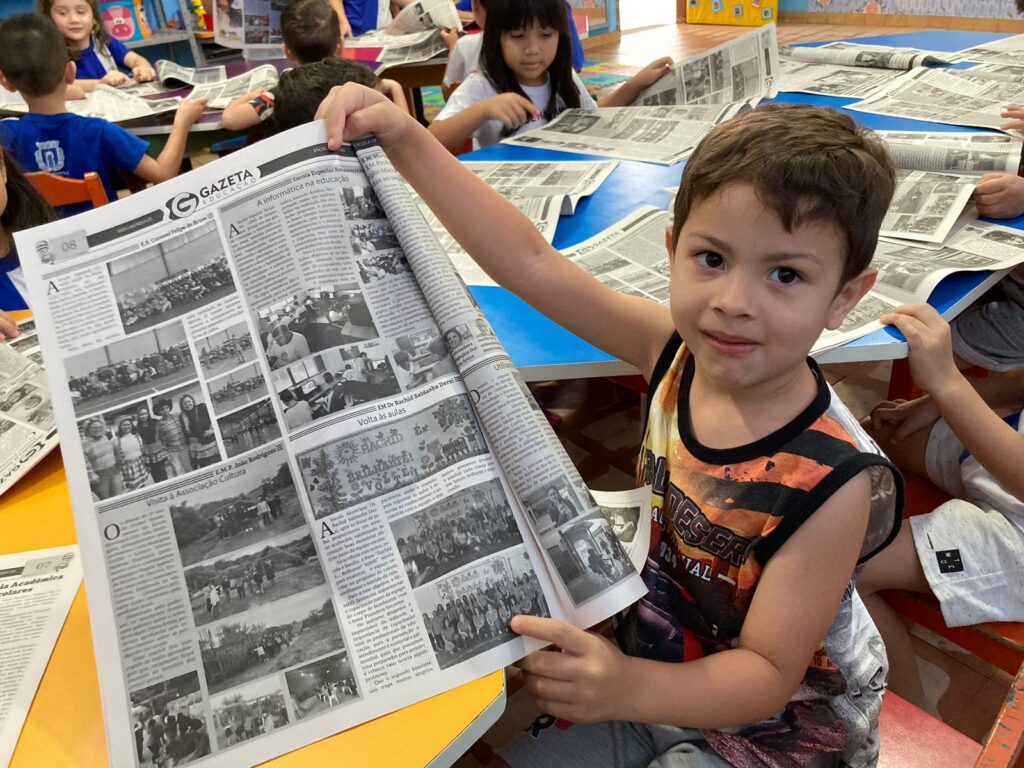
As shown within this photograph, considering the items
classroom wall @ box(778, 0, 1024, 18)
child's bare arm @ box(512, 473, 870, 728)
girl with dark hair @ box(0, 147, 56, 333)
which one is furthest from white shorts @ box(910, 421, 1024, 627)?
classroom wall @ box(778, 0, 1024, 18)

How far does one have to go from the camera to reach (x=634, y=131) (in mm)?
1646

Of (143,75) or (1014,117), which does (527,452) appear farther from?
(143,75)

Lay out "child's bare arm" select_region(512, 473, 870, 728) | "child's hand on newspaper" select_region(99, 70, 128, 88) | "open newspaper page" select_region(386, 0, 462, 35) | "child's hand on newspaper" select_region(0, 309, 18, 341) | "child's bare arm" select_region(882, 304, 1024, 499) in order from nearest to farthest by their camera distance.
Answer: "child's bare arm" select_region(512, 473, 870, 728) < "child's bare arm" select_region(882, 304, 1024, 499) < "child's hand on newspaper" select_region(0, 309, 18, 341) < "open newspaper page" select_region(386, 0, 462, 35) < "child's hand on newspaper" select_region(99, 70, 128, 88)

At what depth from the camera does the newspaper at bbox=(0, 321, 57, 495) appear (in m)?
0.73

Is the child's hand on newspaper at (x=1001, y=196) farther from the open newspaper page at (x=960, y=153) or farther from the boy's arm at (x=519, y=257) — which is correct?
the boy's arm at (x=519, y=257)

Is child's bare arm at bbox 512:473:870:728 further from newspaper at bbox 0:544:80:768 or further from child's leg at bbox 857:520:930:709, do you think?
newspaper at bbox 0:544:80:768

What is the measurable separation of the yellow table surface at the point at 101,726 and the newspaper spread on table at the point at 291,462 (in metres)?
0.01

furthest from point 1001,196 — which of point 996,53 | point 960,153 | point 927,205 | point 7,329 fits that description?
point 7,329

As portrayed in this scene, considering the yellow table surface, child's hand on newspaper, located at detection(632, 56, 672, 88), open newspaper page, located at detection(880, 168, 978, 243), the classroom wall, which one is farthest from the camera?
the classroom wall

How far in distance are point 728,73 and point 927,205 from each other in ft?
2.53

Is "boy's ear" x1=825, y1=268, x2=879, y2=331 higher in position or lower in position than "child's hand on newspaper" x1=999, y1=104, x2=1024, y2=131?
higher

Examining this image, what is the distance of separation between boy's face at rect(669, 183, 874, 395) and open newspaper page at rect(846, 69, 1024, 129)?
3.99 feet

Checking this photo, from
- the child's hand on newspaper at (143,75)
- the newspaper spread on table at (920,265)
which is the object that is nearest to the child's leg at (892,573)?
the newspaper spread on table at (920,265)

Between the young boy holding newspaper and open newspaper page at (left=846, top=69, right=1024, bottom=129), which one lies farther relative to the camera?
open newspaper page at (left=846, top=69, right=1024, bottom=129)
